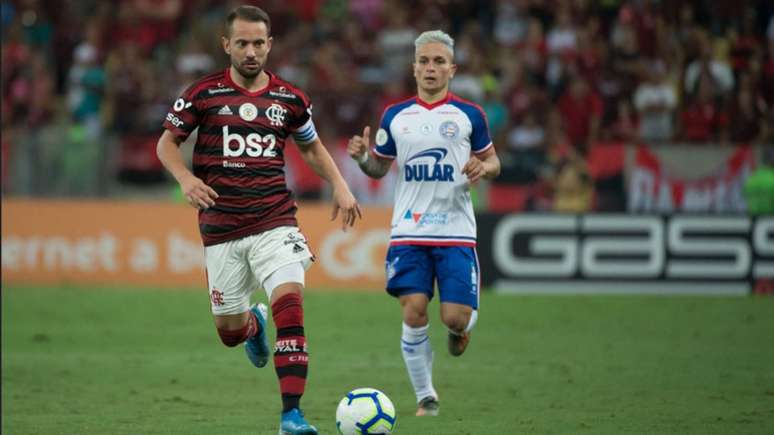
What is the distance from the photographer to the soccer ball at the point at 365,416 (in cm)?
750

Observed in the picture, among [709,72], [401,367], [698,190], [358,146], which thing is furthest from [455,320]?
[709,72]

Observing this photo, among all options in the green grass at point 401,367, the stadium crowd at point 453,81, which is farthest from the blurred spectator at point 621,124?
the green grass at point 401,367

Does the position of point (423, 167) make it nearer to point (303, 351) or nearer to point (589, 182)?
point (303, 351)

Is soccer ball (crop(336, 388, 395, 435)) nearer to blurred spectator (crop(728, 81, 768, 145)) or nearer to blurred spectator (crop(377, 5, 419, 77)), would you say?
blurred spectator (crop(728, 81, 768, 145))

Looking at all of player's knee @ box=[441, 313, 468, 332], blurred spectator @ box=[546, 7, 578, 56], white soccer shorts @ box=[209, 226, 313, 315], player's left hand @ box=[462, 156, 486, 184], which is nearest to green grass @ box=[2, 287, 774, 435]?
player's knee @ box=[441, 313, 468, 332]

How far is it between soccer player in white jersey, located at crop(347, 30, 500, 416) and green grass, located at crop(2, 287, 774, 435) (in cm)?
62

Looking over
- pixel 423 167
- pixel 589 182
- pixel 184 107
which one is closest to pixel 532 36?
pixel 589 182

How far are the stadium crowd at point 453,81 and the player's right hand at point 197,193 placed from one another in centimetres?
1137

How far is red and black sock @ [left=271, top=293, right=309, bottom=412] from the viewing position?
7586 mm

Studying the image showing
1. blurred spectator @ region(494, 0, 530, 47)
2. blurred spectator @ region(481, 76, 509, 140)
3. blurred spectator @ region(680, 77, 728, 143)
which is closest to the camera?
blurred spectator @ region(680, 77, 728, 143)

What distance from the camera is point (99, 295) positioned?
58.6ft

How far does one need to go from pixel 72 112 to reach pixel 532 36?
7.92 m

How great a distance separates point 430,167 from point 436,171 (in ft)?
0.17

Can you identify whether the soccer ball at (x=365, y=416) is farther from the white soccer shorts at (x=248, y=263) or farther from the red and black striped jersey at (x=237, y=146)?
the red and black striped jersey at (x=237, y=146)
